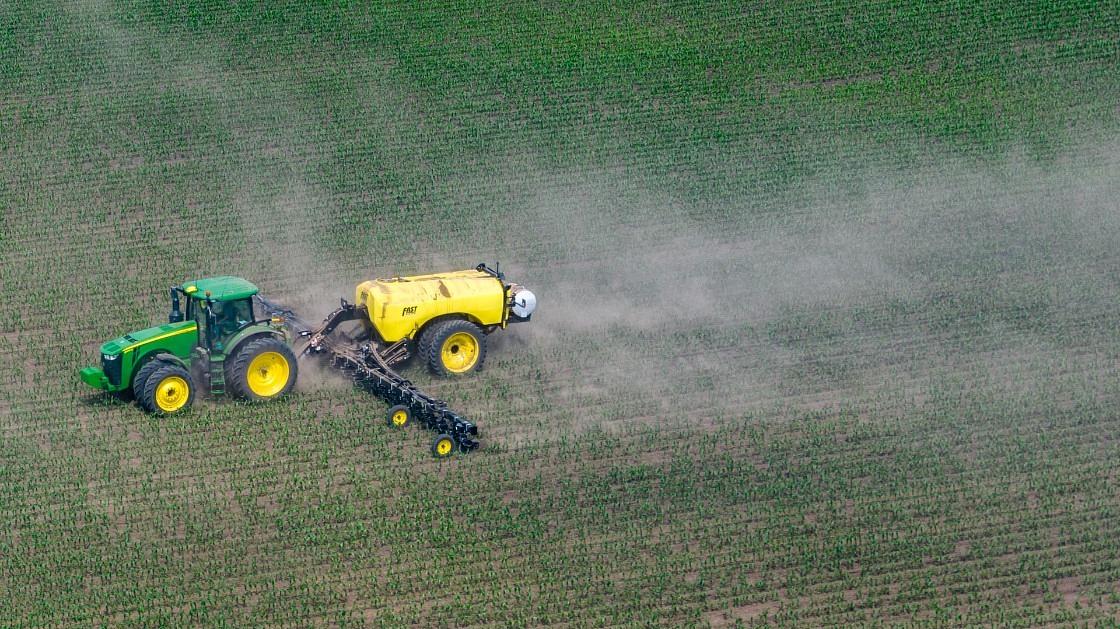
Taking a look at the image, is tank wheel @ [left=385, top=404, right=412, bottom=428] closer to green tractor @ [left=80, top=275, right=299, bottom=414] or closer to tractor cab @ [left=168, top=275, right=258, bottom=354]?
green tractor @ [left=80, top=275, right=299, bottom=414]

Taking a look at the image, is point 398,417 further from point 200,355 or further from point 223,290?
point 223,290

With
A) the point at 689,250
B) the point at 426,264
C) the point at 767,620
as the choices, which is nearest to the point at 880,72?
the point at 689,250

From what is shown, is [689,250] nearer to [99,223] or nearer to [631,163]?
[631,163]

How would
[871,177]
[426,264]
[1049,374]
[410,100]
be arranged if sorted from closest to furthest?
[1049,374] < [426,264] < [871,177] < [410,100]

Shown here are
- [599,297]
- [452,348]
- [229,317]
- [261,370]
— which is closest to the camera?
[229,317]

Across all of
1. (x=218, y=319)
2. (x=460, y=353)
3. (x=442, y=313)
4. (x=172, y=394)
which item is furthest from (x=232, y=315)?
(x=460, y=353)
